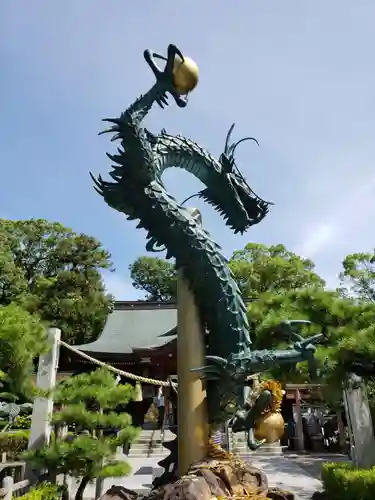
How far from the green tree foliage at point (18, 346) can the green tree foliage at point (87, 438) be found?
755 mm

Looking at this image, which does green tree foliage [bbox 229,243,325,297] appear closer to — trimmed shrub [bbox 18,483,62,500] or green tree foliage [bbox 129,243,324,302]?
green tree foliage [bbox 129,243,324,302]

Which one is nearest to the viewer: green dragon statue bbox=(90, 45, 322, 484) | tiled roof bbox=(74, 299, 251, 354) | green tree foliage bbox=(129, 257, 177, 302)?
green dragon statue bbox=(90, 45, 322, 484)

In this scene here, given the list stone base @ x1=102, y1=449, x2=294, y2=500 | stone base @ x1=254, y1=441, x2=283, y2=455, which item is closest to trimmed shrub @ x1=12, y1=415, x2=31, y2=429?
stone base @ x1=254, y1=441, x2=283, y2=455

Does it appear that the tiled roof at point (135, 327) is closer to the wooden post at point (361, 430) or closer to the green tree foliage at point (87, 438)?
the wooden post at point (361, 430)

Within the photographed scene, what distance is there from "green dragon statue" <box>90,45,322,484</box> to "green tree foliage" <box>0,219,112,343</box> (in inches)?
901

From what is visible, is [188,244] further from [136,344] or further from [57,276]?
[57,276]

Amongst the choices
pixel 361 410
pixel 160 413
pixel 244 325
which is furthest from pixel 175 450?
pixel 160 413

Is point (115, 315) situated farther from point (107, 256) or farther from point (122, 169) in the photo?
point (122, 169)

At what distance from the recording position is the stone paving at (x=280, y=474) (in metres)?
8.90

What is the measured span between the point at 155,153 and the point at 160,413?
45.4 feet

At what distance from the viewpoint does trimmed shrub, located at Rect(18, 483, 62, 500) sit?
18.3 ft

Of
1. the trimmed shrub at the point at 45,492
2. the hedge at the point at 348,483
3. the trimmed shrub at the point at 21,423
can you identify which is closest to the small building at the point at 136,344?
the trimmed shrub at the point at 21,423

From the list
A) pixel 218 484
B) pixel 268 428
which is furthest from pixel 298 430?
pixel 218 484

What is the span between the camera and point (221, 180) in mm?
5305
